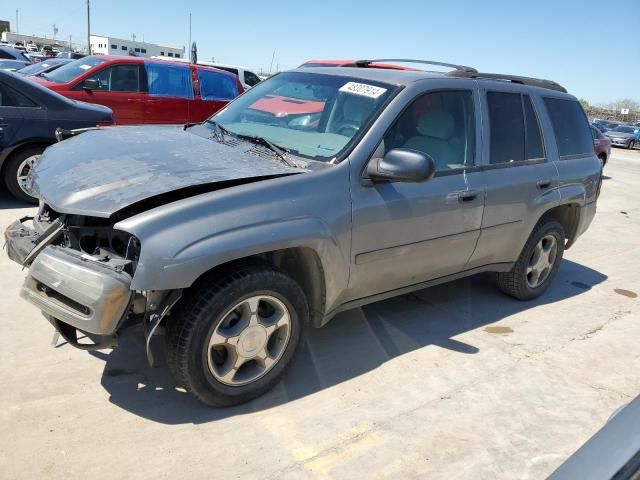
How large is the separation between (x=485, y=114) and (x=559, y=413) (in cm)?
207

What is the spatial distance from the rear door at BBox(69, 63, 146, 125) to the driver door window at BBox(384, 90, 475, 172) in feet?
22.0

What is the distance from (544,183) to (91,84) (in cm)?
725

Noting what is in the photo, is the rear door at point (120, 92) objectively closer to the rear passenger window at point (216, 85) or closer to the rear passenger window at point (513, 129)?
the rear passenger window at point (216, 85)

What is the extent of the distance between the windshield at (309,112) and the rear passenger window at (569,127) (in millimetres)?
1951

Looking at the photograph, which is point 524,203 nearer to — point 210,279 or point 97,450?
point 210,279

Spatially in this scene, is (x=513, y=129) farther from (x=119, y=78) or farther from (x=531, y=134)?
(x=119, y=78)

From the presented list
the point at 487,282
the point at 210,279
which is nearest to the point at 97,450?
the point at 210,279

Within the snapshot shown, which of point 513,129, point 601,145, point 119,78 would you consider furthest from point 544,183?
point 601,145

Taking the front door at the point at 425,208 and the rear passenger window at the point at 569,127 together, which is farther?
the rear passenger window at the point at 569,127

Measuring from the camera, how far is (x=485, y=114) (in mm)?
3961

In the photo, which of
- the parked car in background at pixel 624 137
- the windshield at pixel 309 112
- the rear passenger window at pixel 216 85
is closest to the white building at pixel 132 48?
the parked car in background at pixel 624 137

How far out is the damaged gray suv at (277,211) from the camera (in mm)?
2604

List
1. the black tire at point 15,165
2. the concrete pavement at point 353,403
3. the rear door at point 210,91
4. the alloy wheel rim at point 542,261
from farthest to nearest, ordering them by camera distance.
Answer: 1. the rear door at point 210,91
2. the black tire at point 15,165
3. the alloy wheel rim at point 542,261
4. the concrete pavement at point 353,403

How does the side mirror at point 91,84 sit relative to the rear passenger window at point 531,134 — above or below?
below
